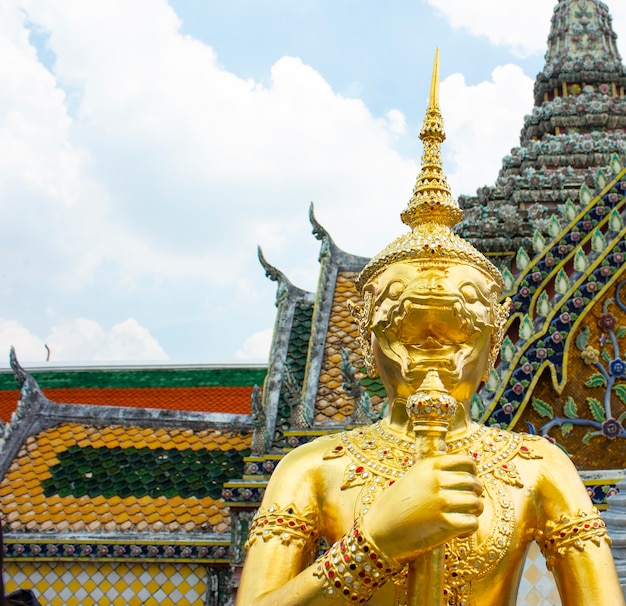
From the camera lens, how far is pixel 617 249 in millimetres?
6773

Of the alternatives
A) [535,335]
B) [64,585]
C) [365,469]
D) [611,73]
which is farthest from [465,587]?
[611,73]

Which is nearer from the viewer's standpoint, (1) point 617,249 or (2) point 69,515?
(1) point 617,249

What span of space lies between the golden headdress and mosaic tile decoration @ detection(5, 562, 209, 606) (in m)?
5.06

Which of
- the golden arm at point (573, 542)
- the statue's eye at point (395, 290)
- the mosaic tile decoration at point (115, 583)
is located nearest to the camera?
the golden arm at point (573, 542)

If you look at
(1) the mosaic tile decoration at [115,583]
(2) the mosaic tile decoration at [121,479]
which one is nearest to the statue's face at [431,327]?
(2) the mosaic tile decoration at [121,479]

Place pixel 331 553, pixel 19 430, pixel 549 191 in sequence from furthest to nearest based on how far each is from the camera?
1. pixel 549 191
2. pixel 19 430
3. pixel 331 553

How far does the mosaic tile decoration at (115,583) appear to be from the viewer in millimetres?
7191

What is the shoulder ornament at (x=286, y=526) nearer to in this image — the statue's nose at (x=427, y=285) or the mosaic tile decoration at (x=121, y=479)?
the statue's nose at (x=427, y=285)

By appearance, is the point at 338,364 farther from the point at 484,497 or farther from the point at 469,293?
the point at 484,497

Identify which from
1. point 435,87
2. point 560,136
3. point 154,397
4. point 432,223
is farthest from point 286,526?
point 560,136

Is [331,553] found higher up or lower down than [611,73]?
lower down

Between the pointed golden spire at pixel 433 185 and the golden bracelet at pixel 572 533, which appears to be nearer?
the golden bracelet at pixel 572 533

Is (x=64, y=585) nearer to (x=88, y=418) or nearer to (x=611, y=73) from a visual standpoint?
(x=88, y=418)

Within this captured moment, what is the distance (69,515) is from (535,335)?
15.2ft
